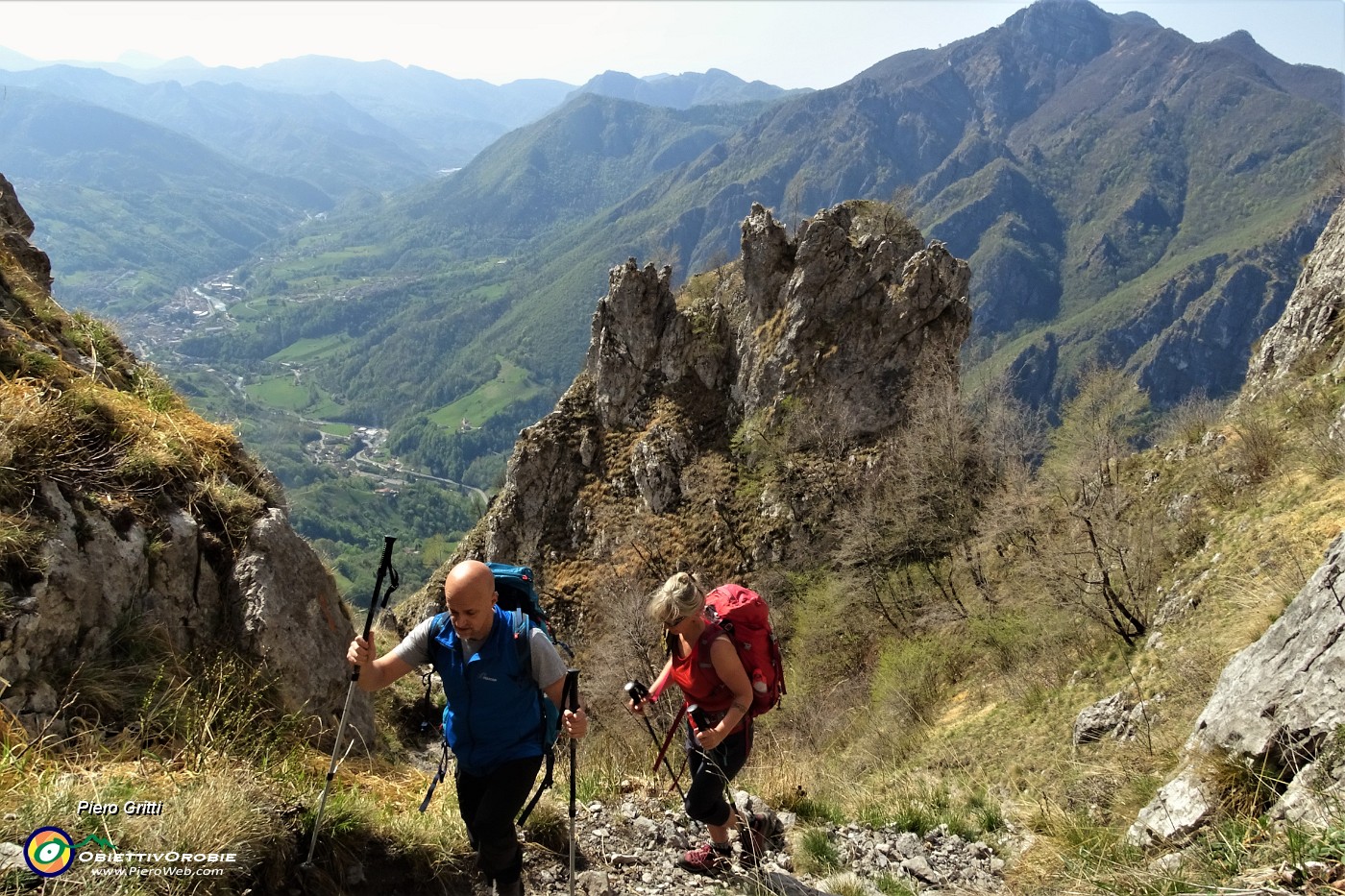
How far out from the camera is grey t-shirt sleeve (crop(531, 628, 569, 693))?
4.02 m

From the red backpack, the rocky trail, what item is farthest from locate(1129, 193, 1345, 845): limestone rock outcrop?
the red backpack

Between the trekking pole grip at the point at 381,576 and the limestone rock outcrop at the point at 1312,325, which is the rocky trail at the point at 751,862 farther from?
the limestone rock outcrop at the point at 1312,325

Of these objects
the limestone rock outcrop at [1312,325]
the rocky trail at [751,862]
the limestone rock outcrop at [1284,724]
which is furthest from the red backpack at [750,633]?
the limestone rock outcrop at [1312,325]


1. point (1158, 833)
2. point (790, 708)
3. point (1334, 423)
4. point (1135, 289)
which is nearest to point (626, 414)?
point (790, 708)

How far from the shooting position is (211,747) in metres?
4.46

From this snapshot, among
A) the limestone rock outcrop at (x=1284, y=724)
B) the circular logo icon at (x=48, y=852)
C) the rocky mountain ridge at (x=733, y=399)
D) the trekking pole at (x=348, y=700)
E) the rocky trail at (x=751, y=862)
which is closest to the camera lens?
the circular logo icon at (x=48, y=852)

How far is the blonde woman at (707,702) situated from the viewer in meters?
4.68

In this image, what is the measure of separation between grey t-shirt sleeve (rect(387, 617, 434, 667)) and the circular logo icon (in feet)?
5.11

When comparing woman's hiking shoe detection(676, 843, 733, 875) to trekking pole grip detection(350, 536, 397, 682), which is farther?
woman's hiking shoe detection(676, 843, 733, 875)

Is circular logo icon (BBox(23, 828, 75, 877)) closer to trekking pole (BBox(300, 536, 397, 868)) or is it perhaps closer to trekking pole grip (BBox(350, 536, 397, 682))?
trekking pole (BBox(300, 536, 397, 868))

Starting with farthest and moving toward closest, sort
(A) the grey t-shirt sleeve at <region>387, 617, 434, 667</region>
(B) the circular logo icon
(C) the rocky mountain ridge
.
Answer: (C) the rocky mountain ridge, (A) the grey t-shirt sleeve at <region>387, 617, 434, 667</region>, (B) the circular logo icon

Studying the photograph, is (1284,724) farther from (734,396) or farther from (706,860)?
(734,396)

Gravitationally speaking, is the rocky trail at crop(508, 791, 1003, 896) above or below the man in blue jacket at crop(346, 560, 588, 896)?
below

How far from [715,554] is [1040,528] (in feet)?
44.3
